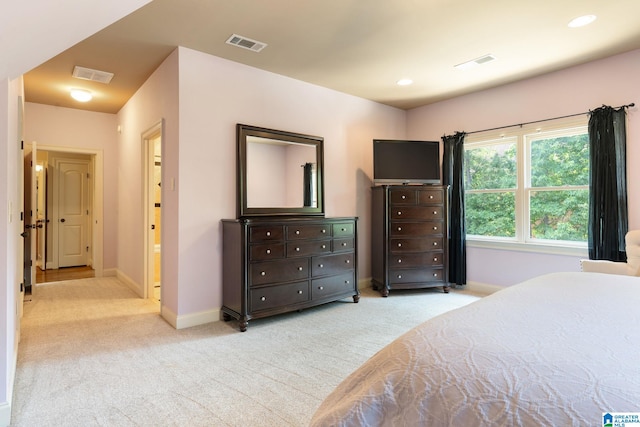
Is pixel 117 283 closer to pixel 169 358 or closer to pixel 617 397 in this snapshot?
pixel 169 358

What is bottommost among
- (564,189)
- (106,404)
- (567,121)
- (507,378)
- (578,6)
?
(106,404)

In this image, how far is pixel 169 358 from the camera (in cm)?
258

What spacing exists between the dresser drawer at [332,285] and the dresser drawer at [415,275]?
2.18 ft

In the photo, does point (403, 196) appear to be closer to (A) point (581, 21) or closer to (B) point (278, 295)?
(B) point (278, 295)

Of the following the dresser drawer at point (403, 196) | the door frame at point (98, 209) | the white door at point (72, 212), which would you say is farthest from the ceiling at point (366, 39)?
the white door at point (72, 212)

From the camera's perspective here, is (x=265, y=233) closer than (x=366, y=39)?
No

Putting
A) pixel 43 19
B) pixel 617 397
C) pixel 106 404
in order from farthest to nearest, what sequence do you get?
pixel 106 404 < pixel 43 19 < pixel 617 397

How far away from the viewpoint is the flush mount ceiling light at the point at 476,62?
11.5 ft

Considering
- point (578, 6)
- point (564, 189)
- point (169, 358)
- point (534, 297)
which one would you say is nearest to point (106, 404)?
point (169, 358)

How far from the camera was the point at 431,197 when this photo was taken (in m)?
4.51

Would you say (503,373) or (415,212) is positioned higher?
(415,212)

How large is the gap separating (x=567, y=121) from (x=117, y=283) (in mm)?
6143

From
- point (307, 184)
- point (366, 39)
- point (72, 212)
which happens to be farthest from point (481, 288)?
point (72, 212)

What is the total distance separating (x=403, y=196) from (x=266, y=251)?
202cm
